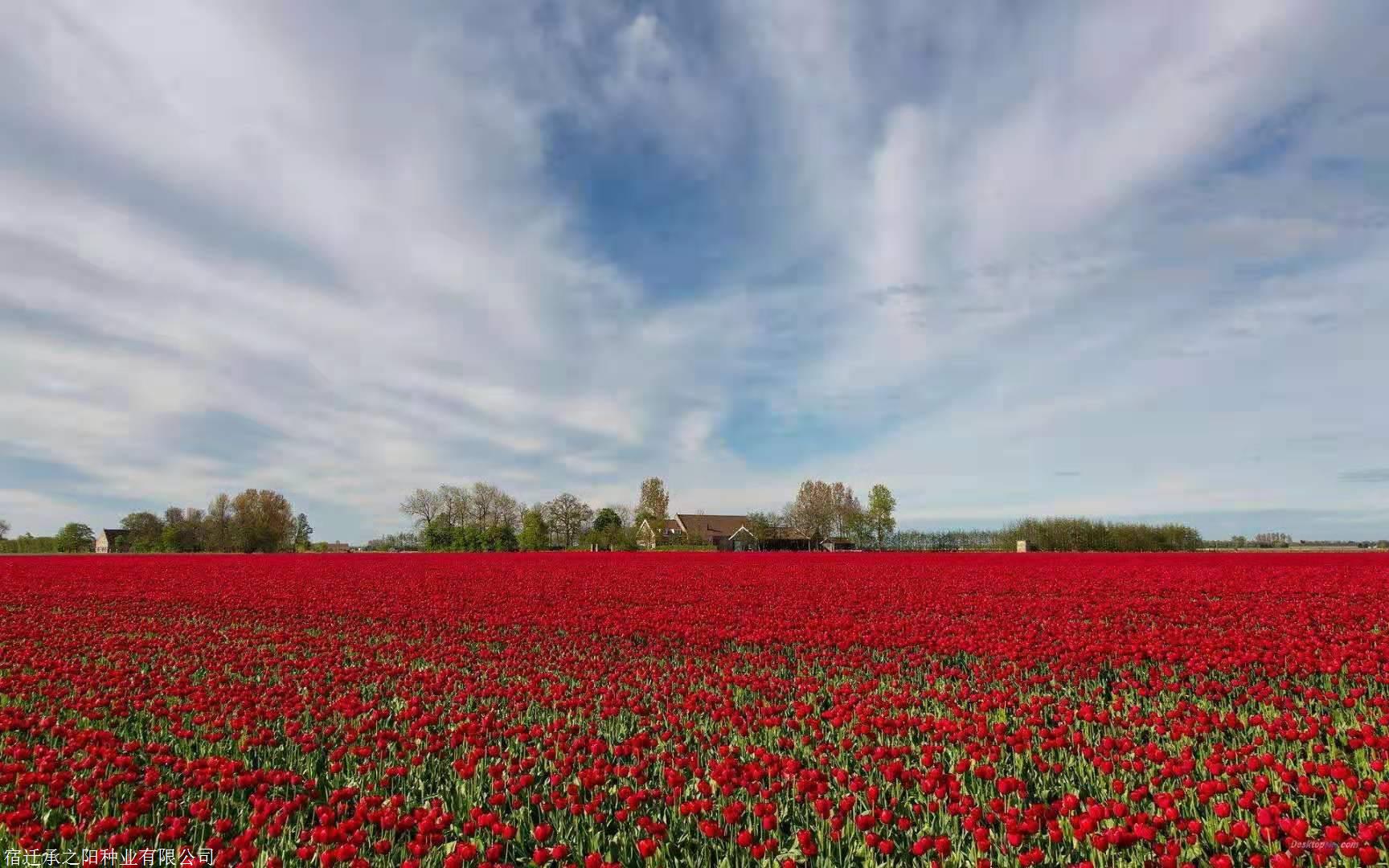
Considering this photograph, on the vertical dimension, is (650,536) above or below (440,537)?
below

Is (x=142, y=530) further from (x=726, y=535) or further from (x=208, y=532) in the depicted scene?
(x=726, y=535)

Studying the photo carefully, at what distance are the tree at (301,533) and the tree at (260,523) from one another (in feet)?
4.92

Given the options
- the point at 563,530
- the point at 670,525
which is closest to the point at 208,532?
the point at 563,530

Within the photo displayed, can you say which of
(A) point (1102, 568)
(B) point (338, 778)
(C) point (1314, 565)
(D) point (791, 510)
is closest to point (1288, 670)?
(B) point (338, 778)

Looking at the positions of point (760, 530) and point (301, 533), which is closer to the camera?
point (760, 530)

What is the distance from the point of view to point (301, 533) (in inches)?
4387

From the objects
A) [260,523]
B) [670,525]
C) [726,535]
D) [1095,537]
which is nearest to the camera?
[1095,537]

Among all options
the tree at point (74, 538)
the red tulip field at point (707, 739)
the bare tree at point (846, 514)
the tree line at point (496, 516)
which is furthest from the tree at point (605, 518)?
the red tulip field at point (707, 739)

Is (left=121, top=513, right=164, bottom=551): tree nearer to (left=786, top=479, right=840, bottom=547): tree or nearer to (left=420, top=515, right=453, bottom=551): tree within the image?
(left=420, top=515, right=453, bottom=551): tree

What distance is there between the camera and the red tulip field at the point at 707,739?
4.31 metres

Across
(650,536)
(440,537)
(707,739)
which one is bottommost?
(707,739)

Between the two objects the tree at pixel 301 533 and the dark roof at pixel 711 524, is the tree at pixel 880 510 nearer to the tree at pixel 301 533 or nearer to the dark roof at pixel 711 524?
the dark roof at pixel 711 524

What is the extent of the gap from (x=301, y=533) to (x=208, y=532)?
87.8 feet

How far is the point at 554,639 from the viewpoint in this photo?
12477 millimetres
